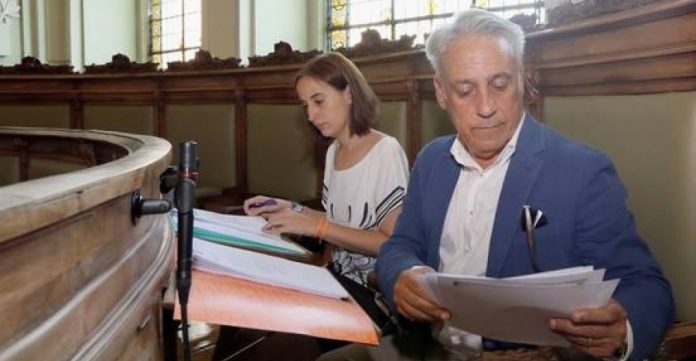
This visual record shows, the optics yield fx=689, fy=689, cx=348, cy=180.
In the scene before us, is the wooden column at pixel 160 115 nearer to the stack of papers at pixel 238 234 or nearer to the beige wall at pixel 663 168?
the stack of papers at pixel 238 234

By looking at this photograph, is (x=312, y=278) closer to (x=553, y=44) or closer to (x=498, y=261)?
(x=498, y=261)

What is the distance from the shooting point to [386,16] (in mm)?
6531

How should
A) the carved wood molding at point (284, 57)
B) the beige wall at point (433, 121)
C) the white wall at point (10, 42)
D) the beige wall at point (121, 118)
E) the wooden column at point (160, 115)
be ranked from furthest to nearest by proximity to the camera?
the white wall at point (10, 42) → the beige wall at point (121, 118) → the wooden column at point (160, 115) → the carved wood molding at point (284, 57) → the beige wall at point (433, 121)

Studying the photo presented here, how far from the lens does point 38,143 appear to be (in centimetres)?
314

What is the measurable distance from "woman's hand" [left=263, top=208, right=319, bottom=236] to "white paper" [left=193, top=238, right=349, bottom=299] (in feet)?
1.43

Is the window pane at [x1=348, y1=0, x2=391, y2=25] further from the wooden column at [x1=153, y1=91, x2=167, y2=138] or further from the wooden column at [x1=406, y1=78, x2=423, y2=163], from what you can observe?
the wooden column at [x1=406, y1=78, x2=423, y2=163]

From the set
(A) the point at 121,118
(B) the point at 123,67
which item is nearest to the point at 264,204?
(A) the point at 121,118

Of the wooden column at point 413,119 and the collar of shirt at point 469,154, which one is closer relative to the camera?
the collar of shirt at point 469,154

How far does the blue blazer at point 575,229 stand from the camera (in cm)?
129

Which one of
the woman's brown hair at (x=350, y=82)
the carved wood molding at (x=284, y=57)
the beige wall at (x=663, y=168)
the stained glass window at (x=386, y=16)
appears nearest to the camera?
the beige wall at (x=663, y=168)

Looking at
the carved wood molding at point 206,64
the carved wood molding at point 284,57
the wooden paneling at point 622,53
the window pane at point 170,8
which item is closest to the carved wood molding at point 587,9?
the wooden paneling at point 622,53

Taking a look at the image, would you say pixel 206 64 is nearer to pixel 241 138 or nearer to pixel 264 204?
pixel 241 138

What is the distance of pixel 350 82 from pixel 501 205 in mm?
965

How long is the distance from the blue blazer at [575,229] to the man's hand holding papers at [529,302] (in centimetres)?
16
